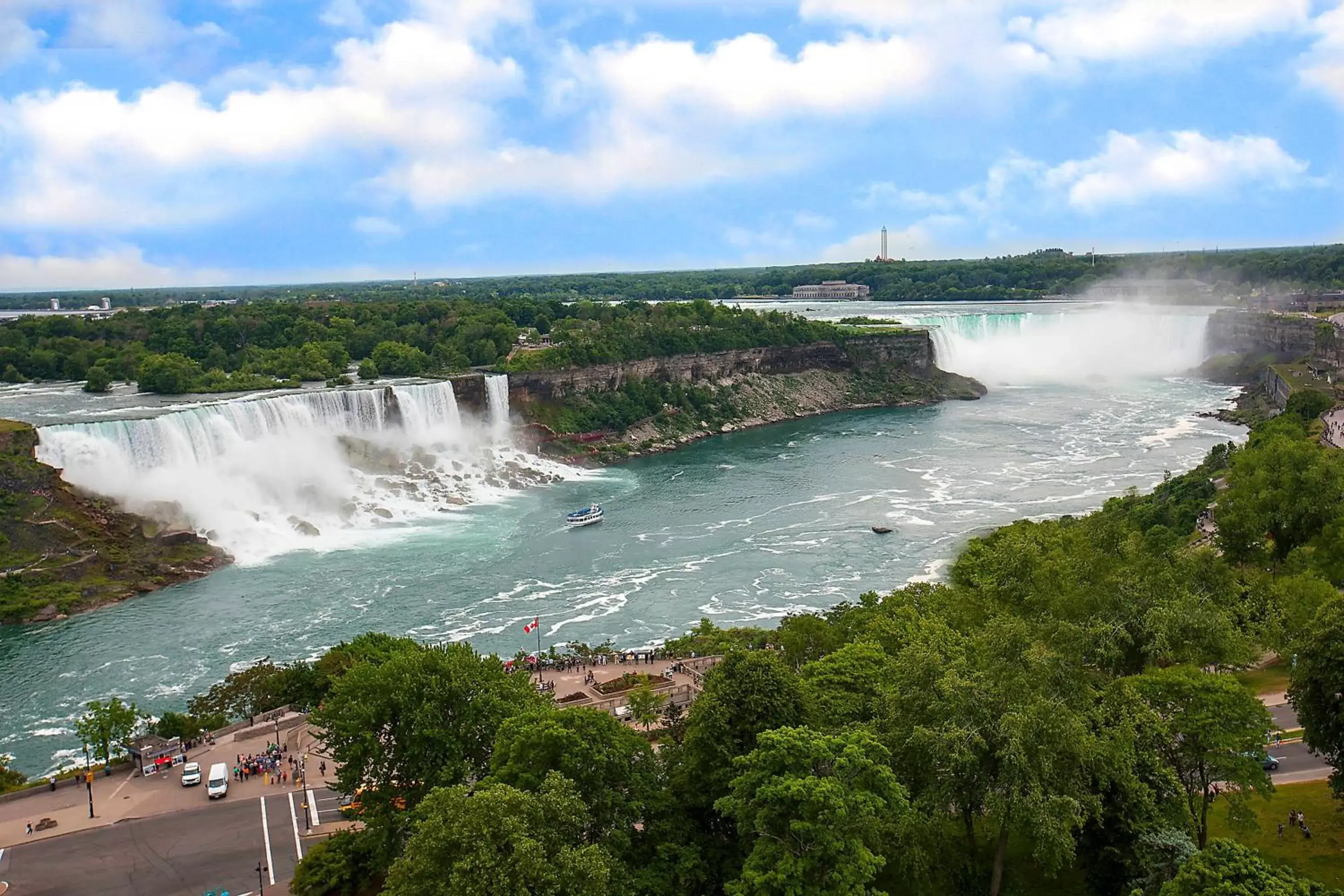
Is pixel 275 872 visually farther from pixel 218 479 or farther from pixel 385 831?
pixel 218 479

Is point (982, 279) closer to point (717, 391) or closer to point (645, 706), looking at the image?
point (717, 391)

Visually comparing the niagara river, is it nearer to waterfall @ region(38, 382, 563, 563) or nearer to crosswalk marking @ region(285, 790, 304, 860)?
waterfall @ region(38, 382, 563, 563)

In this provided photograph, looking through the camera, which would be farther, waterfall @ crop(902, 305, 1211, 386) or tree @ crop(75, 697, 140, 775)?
waterfall @ crop(902, 305, 1211, 386)

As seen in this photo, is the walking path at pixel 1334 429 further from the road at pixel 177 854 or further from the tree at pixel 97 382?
the tree at pixel 97 382

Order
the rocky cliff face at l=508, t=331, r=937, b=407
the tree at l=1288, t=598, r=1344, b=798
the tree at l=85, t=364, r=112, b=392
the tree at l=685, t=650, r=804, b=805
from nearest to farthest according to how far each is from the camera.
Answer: the tree at l=685, t=650, r=804, b=805, the tree at l=1288, t=598, r=1344, b=798, the tree at l=85, t=364, r=112, b=392, the rocky cliff face at l=508, t=331, r=937, b=407

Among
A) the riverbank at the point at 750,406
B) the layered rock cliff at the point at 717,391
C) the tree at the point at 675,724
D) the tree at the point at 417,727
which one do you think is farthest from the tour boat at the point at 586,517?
the tree at the point at 417,727

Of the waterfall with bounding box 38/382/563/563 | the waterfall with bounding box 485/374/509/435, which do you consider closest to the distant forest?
the waterfall with bounding box 485/374/509/435

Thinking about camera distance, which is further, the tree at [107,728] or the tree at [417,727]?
the tree at [107,728]

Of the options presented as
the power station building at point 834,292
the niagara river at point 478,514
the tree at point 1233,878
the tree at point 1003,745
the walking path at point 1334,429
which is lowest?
the niagara river at point 478,514
